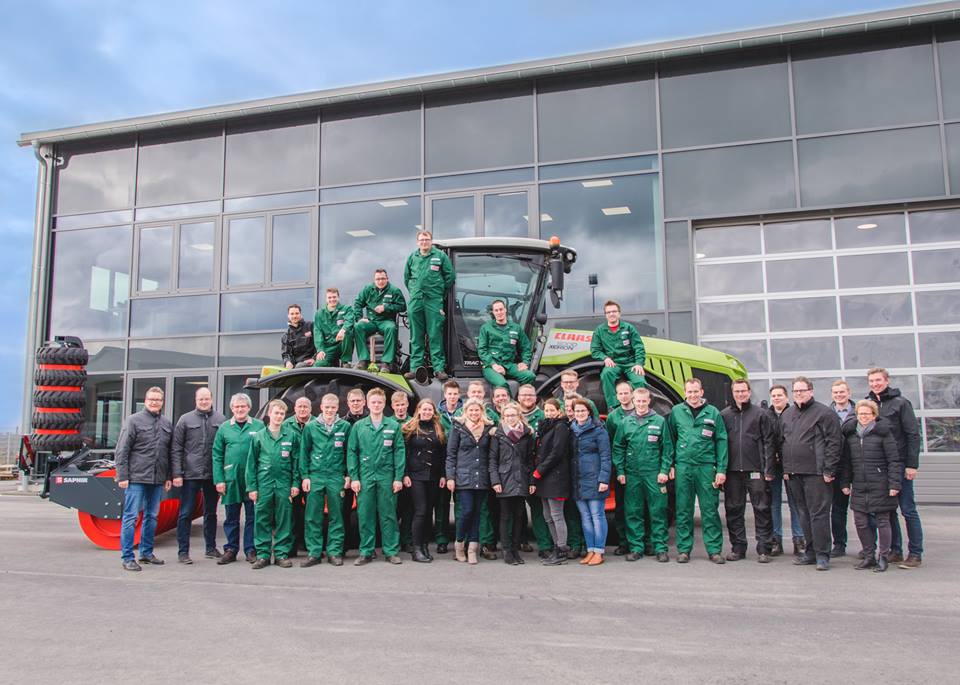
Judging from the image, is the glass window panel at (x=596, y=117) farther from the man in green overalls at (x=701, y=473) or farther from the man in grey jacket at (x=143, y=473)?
the man in grey jacket at (x=143, y=473)

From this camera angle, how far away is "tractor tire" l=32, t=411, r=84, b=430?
38.4 ft

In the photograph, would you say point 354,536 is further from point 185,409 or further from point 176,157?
point 176,157

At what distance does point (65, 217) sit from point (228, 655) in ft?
51.2

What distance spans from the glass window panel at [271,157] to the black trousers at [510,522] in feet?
33.6

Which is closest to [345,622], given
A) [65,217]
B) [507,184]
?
[507,184]

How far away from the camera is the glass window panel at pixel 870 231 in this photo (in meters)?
13.3

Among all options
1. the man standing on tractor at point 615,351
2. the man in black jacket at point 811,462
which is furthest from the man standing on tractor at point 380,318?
the man in black jacket at point 811,462

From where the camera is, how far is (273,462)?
724cm

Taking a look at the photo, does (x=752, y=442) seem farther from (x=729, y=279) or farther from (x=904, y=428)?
(x=729, y=279)

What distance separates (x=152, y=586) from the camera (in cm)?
638

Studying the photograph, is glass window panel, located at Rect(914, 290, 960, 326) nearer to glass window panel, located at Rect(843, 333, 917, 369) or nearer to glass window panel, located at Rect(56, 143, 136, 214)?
glass window panel, located at Rect(843, 333, 917, 369)

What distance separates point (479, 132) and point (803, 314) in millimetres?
6514

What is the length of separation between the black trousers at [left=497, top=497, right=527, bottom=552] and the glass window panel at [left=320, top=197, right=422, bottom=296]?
8.44 metres

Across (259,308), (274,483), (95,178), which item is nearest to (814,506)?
(274,483)
